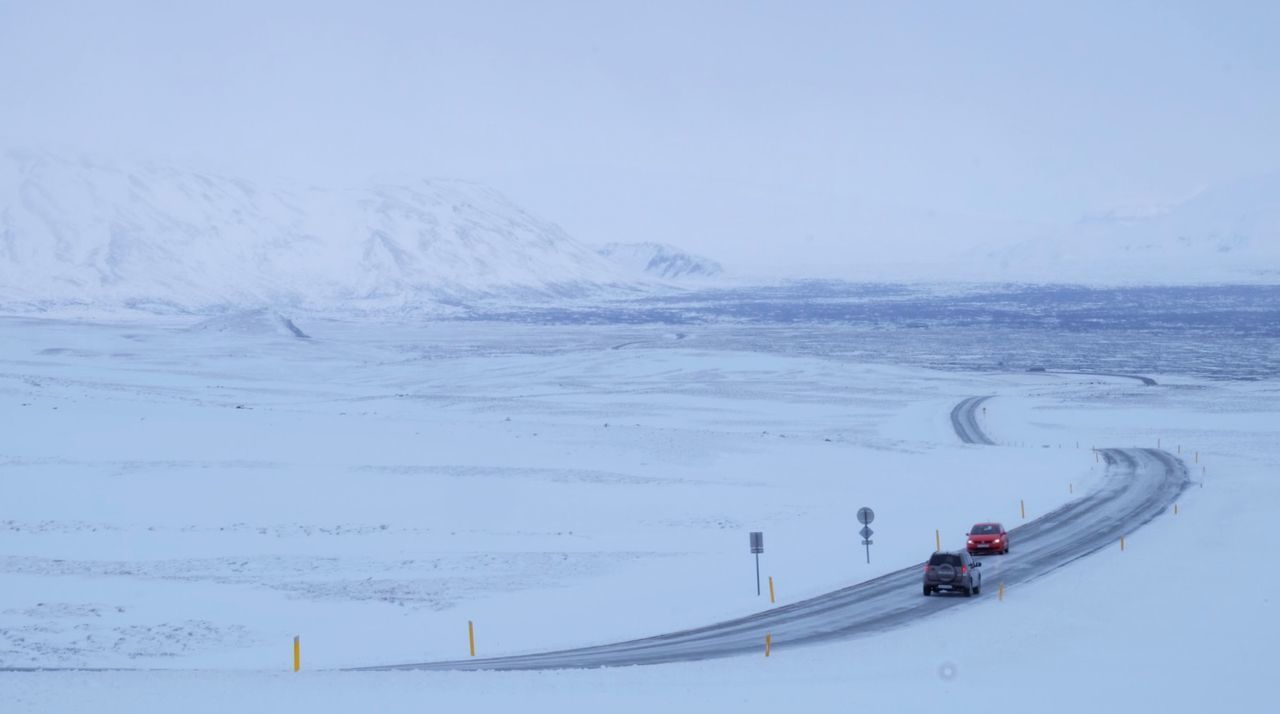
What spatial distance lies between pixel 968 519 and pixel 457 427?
80.2 feet

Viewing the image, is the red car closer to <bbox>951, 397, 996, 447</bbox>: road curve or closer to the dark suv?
the dark suv

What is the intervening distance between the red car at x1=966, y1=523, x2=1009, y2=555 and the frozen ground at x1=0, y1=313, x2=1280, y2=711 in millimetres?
1314

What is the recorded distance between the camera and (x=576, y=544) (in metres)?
30.4

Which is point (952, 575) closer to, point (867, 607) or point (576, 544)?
point (867, 607)

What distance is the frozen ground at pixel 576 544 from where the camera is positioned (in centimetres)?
1677

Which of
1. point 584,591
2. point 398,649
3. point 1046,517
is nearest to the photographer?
point 398,649

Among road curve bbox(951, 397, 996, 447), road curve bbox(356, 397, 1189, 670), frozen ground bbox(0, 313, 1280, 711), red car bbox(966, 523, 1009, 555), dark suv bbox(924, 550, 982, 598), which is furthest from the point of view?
road curve bbox(951, 397, 996, 447)

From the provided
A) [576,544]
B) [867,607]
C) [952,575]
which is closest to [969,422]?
[576,544]

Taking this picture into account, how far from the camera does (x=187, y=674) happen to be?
16719 mm

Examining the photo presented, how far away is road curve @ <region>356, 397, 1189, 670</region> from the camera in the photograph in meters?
19.5

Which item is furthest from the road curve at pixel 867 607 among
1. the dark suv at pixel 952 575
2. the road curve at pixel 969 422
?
the road curve at pixel 969 422

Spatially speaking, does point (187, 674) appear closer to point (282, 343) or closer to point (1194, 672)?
point (1194, 672)

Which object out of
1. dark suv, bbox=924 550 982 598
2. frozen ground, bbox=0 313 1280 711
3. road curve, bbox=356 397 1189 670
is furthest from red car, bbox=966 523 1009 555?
dark suv, bbox=924 550 982 598

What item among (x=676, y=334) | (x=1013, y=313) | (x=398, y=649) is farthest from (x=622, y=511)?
(x=1013, y=313)
